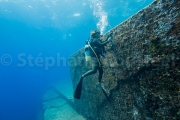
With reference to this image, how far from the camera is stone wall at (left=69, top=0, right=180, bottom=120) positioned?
2.01 m

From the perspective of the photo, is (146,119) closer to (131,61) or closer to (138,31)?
(131,61)

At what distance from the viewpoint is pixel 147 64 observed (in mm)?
2422

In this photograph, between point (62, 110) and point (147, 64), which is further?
point (62, 110)

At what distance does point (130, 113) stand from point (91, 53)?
6.11 ft

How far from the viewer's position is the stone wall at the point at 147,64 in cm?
201

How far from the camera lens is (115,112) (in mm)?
3787
